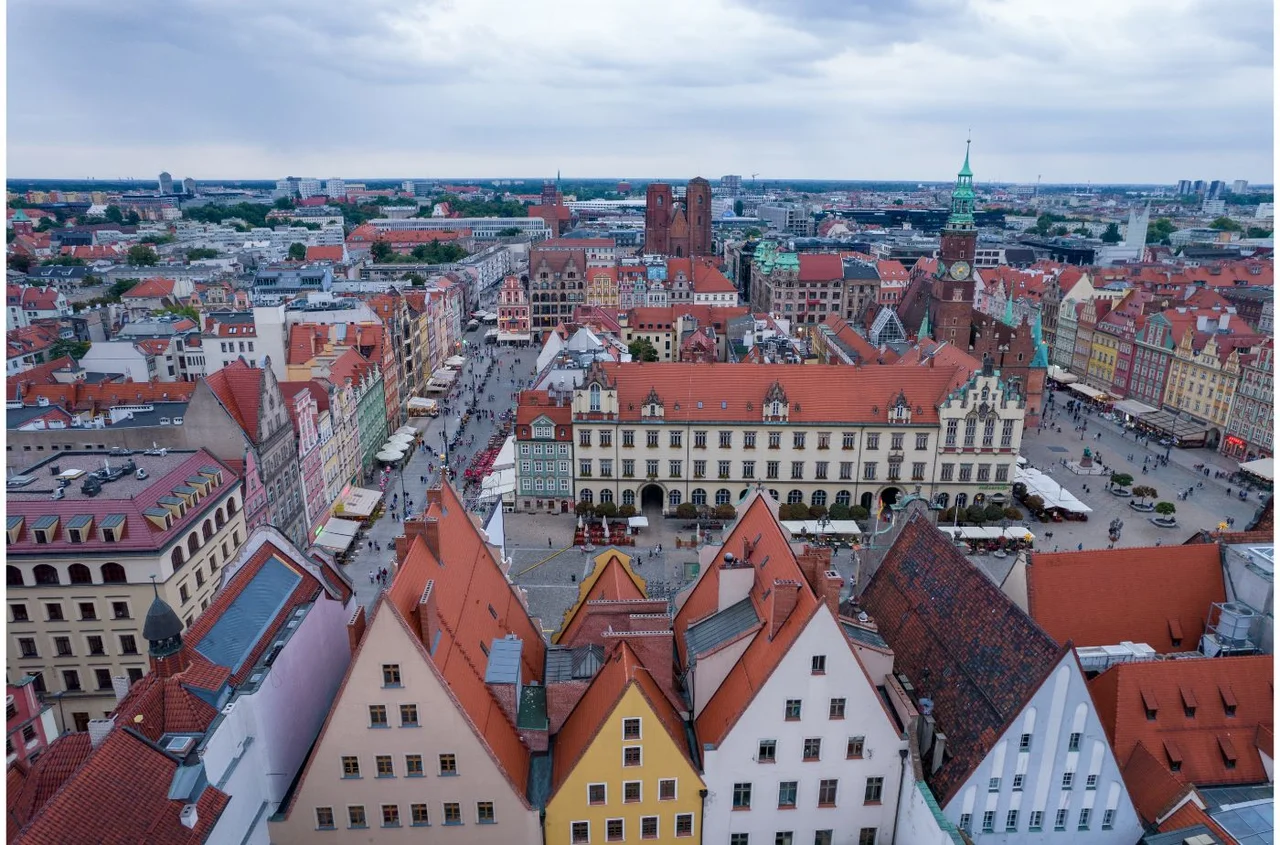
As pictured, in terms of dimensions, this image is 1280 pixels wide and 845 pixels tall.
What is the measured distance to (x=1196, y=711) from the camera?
34.8m

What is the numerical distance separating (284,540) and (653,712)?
20.1 metres

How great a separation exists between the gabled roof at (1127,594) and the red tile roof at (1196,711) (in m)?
4.90

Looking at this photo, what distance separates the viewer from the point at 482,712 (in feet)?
101

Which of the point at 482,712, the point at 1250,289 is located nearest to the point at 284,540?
the point at 482,712

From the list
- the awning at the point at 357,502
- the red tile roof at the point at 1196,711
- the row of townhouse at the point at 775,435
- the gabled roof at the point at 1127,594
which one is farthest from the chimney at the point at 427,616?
the awning at the point at 357,502

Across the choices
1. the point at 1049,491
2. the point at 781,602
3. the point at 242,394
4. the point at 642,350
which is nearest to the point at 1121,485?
the point at 1049,491

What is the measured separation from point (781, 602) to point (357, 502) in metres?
58.9

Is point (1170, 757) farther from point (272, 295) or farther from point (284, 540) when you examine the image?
point (272, 295)

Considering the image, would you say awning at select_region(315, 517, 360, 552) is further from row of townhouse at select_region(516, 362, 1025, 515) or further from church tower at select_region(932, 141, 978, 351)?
church tower at select_region(932, 141, 978, 351)

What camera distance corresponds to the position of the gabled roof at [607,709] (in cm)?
2966

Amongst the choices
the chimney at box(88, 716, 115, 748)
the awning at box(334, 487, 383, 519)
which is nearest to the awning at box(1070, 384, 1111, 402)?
the awning at box(334, 487, 383, 519)

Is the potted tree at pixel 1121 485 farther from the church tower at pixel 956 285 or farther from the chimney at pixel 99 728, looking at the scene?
the chimney at pixel 99 728

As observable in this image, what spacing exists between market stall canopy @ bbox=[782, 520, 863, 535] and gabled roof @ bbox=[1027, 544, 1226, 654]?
35269 mm

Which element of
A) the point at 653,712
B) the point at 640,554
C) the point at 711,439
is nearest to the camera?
the point at 653,712
